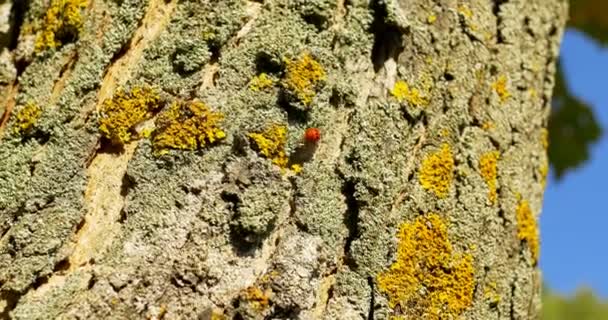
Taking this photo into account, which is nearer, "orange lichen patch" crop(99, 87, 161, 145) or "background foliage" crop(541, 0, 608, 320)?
"orange lichen patch" crop(99, 87, 161, 145)

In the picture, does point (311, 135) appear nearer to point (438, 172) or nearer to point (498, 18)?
point (438, 172)

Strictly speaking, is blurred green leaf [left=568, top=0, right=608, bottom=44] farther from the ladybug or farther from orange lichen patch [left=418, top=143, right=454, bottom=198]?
the ladybug

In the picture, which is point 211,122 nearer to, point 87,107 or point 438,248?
point 87,107

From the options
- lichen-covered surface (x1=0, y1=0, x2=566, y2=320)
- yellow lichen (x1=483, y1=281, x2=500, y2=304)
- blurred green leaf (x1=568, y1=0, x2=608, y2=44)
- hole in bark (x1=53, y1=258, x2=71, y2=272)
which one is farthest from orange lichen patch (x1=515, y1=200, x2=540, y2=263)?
blurred green leaf (x1=568, y1=0, x2=608, y2=44)

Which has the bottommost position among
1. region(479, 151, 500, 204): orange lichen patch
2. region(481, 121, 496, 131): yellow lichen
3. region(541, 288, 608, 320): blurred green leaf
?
region(541, 288, 608, 320): blurred green leaf

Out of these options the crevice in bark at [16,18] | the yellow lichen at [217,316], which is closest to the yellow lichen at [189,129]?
the yellow lichen at [217,316]

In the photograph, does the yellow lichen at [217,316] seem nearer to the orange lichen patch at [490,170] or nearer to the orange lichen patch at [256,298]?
the orange lichen patch at [256,298]

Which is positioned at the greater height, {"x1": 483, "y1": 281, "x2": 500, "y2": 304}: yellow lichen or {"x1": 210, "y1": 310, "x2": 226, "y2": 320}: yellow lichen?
{"x1": 483, "y1": 281, "x2": 500, "y2": 304}: yellow lichen

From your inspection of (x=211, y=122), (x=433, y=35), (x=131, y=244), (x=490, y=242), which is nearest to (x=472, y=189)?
(x=490, y=242)
